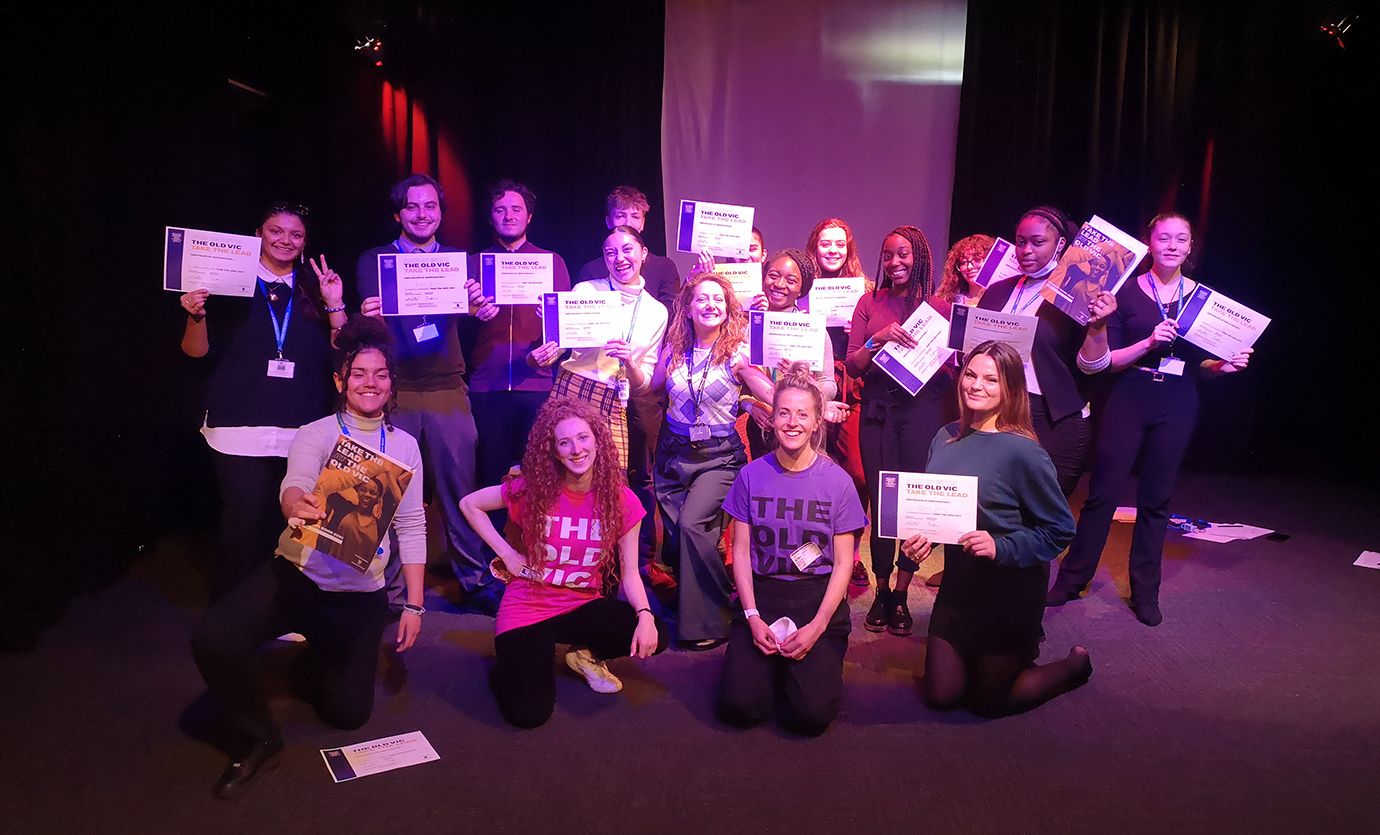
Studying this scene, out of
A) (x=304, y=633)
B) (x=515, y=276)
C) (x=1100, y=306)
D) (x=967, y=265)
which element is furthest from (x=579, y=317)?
(x=1100, y=306)

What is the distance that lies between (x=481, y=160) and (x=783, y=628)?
4277 millimetres

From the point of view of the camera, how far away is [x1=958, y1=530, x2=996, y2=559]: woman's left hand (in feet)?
9.21

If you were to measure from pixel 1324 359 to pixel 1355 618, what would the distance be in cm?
364

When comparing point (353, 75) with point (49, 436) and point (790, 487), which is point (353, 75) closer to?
point (49, 436)

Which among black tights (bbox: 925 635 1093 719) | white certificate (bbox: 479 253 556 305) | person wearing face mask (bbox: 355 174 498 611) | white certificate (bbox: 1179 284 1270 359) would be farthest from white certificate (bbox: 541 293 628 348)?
white certificate (bbox: 1179 284 1270 359)

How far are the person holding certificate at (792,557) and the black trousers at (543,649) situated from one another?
0.41m

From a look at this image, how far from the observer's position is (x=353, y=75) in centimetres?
542

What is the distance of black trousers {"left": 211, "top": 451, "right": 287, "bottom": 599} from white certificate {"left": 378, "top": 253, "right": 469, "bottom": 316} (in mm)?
765

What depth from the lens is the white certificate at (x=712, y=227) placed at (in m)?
4.31

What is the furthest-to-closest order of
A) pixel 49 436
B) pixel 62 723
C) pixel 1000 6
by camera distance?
1. pixel 1000 6
2. pixel 49 436
3. pixel 62 723

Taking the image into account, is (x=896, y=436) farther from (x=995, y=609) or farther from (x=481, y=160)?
(x=481, y=160)

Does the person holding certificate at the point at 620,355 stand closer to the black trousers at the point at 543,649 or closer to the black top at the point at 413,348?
the black top at the point at 413,348

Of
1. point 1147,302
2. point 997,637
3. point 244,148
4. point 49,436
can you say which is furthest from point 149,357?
point 1147,302

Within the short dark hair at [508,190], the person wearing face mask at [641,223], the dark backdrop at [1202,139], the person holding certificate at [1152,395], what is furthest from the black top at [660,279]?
the dark backdrop at [1202,139]
